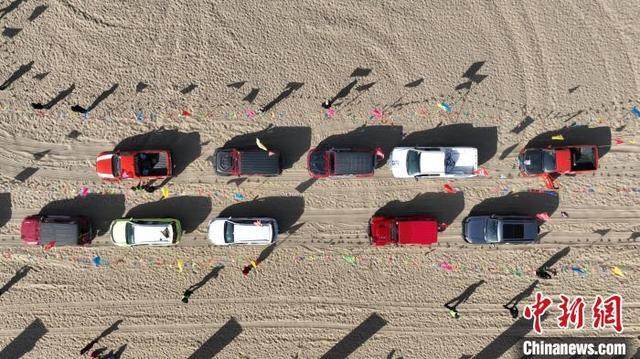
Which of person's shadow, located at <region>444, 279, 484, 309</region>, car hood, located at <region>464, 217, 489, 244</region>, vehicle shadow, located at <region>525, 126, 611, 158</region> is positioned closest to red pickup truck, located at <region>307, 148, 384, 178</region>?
car hood, located at <region>464, 217, 489, 244</region>

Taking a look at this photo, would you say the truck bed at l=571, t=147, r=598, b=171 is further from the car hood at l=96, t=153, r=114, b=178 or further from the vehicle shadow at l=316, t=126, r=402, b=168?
the car hood at l=96, t=153, r=114, b=178

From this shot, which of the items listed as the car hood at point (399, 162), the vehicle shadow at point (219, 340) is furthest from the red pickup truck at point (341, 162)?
the vehicle shadow at point (219, 340)

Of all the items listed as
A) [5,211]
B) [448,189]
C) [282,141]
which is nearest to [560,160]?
[448,189]

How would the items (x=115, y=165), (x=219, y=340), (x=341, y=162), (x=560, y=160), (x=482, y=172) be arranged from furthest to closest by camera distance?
(x=219, y=340), (x=482, y=172), (x=115, y=165), (x=341, y=162), (x=560, y=160)

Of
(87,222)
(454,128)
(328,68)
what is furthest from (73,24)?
(454,128)

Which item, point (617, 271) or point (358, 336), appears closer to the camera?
point (617, 271)

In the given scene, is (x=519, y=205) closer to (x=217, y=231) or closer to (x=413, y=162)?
(x=413, y=162)

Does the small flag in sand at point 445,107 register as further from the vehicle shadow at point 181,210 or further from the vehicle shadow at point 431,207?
the vehicle shadow at point 181,210
